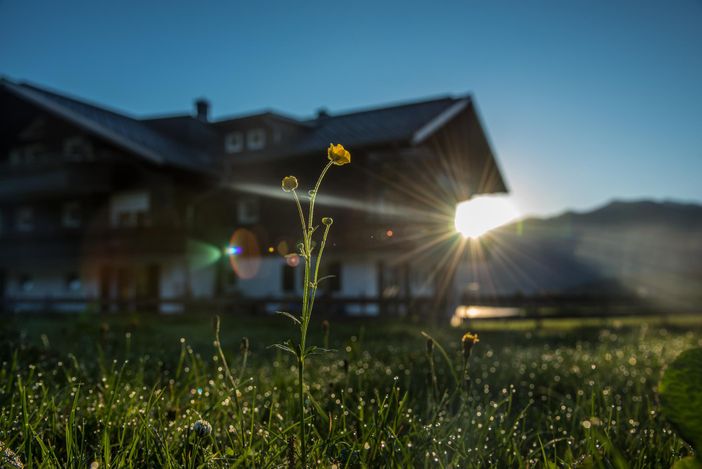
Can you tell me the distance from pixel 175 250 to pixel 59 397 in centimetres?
2409

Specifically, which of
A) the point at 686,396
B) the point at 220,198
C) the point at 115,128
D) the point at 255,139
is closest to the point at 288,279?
the point at 220,198

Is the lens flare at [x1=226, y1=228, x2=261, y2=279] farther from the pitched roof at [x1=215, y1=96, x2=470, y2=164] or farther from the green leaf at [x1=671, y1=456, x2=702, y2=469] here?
the green leaf at [x1=671, y1=456, x2=702, y2=469]

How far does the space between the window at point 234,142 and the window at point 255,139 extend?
378 millimetres

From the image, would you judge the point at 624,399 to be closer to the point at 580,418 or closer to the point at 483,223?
the point at 580,418

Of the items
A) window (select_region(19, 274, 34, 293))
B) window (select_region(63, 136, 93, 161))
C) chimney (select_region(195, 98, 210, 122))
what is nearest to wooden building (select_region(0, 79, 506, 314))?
window (select_region(63, 136, 93, 161))

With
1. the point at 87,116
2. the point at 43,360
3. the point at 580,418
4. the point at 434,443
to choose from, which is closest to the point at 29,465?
the point at 434,443

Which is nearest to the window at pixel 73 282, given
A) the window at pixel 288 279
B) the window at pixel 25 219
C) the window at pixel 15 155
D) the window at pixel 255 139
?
the window at pixel 25 219

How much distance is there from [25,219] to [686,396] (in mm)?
34065

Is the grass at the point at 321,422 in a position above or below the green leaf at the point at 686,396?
below

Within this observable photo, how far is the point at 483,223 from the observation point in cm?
2647

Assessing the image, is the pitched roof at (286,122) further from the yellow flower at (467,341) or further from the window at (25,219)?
the yellow flower at (467,341)

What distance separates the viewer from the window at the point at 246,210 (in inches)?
1064

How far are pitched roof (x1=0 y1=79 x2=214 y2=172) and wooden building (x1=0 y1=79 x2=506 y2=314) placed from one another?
97mm

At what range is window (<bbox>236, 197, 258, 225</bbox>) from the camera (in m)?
27.0
